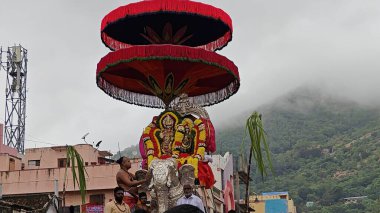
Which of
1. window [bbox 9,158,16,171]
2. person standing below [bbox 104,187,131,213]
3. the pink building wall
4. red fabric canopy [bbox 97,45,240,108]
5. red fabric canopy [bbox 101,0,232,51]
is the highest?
red fabric canopy [bbox 101,0,232,51]

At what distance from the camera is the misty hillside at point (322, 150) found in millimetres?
92500

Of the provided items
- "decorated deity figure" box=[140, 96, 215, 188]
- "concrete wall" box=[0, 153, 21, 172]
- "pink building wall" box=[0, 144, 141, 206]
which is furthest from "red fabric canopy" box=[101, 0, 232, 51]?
"concrete wall" box=[0, 153, 21, 172]

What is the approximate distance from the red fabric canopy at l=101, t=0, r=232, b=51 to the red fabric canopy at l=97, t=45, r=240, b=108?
82 centimetres

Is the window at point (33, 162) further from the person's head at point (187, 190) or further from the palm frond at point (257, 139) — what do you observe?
the palm frond at point (257, 139)

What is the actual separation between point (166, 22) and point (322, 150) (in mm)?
114187

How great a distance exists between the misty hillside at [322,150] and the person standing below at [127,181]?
58.8 metres

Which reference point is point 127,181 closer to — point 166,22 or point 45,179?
point 166,22

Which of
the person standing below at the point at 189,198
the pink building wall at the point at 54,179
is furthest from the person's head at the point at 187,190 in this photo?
the pink building wall at the point at 54,179

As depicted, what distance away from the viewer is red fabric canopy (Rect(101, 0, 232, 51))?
12.3 meters

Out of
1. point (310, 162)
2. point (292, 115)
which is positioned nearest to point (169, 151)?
point (310, 162)

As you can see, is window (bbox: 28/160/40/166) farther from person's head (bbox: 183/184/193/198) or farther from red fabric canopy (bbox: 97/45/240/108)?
person's head (bbox: 183/184/193/198)

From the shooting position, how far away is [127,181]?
11.5 metres

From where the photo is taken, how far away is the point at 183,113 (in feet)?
40.6

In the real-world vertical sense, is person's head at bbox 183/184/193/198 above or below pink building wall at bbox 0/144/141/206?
below
